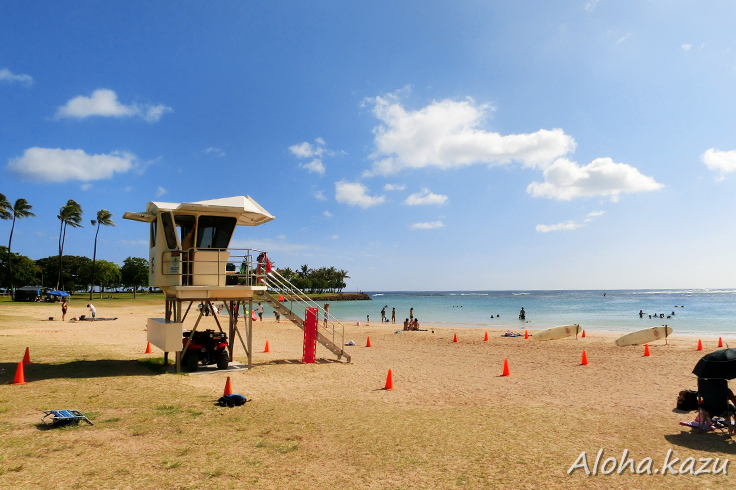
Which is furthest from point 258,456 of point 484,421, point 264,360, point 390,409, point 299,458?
point 264,360

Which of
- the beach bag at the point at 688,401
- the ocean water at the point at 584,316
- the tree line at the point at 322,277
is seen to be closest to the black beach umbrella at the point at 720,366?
the beach bag at the point at 688,401

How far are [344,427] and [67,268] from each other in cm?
13048

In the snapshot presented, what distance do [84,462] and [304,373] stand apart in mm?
9068

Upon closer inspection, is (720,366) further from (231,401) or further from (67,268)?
(67,268)

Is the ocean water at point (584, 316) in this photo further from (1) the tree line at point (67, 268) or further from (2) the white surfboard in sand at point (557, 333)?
(1) the tree line at point (67, 268)

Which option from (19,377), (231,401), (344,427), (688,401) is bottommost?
(344,427)

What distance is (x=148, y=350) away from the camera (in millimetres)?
19062

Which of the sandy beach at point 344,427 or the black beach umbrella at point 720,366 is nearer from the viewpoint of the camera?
the sandy beach at point 344,427

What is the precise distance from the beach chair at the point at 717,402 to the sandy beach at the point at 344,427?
0.37 meters

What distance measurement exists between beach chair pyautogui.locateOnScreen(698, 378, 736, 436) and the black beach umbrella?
19cm

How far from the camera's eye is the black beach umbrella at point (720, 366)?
789 centimetres

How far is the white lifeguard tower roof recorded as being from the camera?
14406mm

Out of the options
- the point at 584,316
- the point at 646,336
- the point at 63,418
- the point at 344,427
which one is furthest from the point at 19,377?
the point at 584,316

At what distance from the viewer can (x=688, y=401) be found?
9.71m
